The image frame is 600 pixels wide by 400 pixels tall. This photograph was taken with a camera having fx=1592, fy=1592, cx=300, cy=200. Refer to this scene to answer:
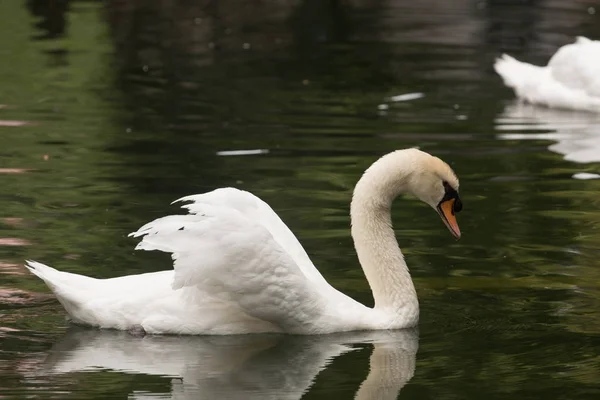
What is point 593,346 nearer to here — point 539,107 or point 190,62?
point 539,107

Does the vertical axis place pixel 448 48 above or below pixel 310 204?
below

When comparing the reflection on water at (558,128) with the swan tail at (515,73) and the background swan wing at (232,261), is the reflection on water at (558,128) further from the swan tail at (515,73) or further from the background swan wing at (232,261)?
the background swan wing at (232,261)

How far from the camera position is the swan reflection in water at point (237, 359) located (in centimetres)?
766

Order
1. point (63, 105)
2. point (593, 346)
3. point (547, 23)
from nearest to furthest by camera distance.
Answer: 1. point (593, 346)
2. point (63, 105)
3. point (547, 23)

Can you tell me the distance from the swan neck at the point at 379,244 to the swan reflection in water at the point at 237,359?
24 cm

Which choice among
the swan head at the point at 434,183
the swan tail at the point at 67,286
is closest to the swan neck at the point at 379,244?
the swan head at the point at 434,183

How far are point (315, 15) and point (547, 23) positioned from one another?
4.02 metres

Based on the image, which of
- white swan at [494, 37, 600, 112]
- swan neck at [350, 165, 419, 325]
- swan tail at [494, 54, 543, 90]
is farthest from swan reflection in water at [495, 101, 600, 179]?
swan neck at [350, 165, 419, 325]

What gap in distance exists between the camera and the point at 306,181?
13.3 meters

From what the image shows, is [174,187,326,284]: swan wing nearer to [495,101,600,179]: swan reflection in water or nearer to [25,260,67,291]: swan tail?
[25,260,67,291]: swan tail

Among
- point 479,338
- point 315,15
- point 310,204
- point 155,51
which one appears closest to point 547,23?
point 315,15

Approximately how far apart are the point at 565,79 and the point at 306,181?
20.6 ft

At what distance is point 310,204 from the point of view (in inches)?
484

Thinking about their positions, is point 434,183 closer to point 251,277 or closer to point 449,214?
point 449,214
